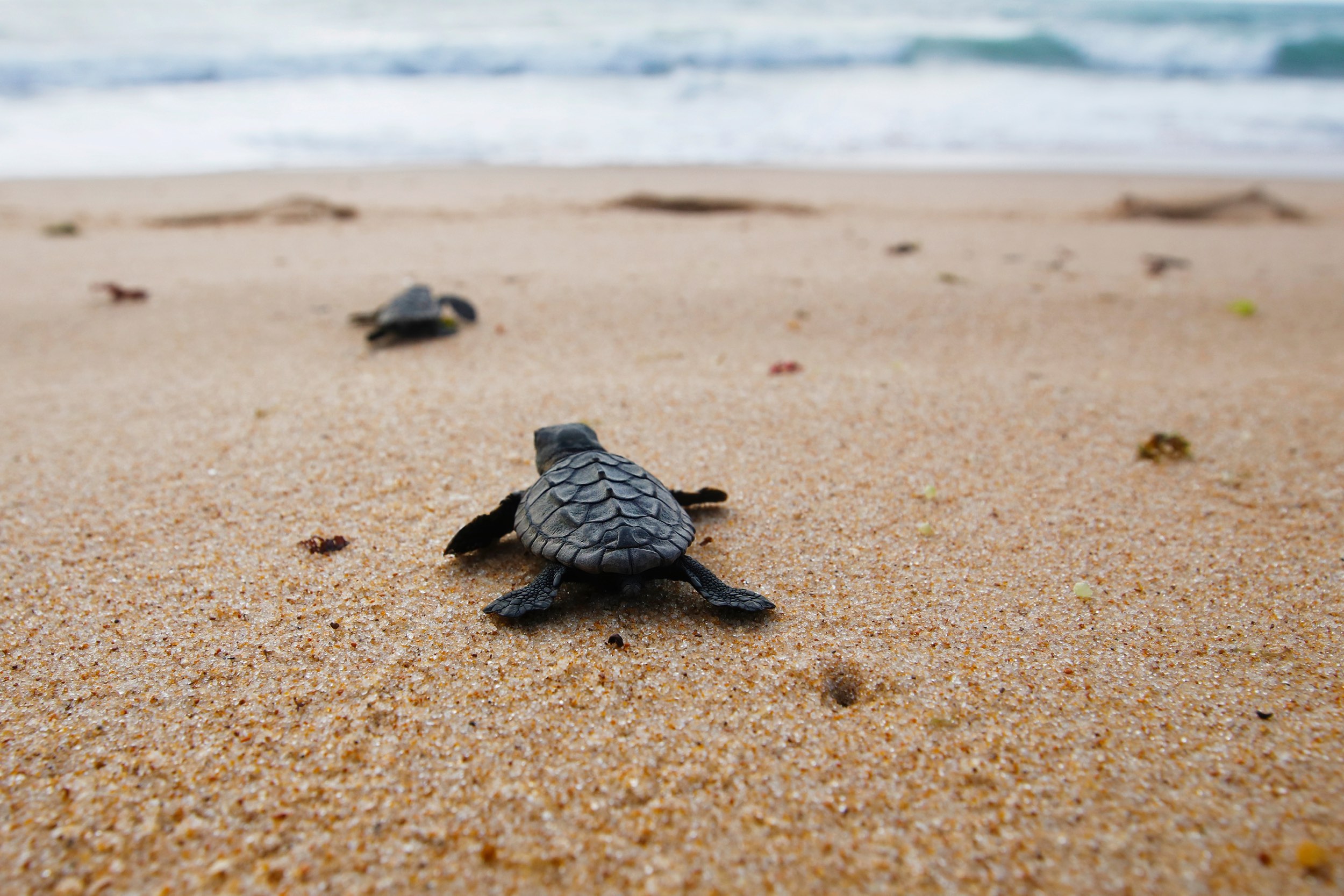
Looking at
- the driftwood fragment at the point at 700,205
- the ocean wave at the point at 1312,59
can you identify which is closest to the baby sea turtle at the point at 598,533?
the driftwood fragment at the point at 700,205

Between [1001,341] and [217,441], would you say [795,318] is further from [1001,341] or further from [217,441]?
[217,441]

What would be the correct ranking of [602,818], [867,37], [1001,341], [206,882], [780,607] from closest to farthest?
[206,882]
[602,818]
[780,607]
[1001,341]
[867,37]

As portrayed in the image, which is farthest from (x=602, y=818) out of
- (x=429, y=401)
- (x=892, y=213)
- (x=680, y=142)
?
(x=680, y=142)

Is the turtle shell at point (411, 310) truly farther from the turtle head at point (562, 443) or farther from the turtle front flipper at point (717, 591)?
the turtle front flipper at point (717, 591)

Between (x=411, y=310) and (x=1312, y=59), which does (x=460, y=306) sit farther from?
(x=1312, y=59)

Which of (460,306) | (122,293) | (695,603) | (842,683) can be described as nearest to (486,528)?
(695,603)

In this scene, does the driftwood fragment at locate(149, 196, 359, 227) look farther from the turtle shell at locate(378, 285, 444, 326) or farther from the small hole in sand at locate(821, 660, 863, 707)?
the small hole in sand at locate(821, 660, 863, 707)
